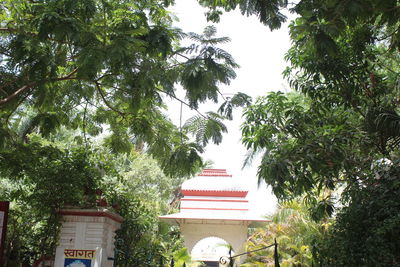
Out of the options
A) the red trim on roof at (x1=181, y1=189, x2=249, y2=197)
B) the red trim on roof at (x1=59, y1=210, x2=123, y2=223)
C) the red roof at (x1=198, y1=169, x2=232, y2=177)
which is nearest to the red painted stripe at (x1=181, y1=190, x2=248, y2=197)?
the red trim on roof at (x1=181, y1=189, x2=249, y2=197)

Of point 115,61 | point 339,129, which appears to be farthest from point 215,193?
point 115,61

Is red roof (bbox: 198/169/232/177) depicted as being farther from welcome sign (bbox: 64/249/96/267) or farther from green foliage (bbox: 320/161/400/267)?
welcome sign (bbox: 64/249/96/267)

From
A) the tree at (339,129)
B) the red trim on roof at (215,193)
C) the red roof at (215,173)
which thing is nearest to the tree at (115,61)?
the tree at (339,129)

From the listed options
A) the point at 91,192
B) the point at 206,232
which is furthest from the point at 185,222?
the point at 91,192

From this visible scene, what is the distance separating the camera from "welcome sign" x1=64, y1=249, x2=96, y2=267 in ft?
16.7

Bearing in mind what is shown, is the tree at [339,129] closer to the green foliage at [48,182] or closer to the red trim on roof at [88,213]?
the red trim on roof at [88,213]

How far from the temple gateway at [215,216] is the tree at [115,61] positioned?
8447 mm

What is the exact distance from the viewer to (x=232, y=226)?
14930 millimetres

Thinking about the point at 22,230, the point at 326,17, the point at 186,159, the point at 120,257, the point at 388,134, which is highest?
the point at 326,17

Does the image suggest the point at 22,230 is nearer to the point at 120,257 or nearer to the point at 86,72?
the point at 120,257

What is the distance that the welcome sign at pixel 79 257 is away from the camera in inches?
200

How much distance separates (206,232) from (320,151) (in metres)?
9.94

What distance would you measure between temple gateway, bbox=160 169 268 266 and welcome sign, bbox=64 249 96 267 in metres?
8.96

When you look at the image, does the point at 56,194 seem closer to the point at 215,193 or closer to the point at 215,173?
the point at 215,193
